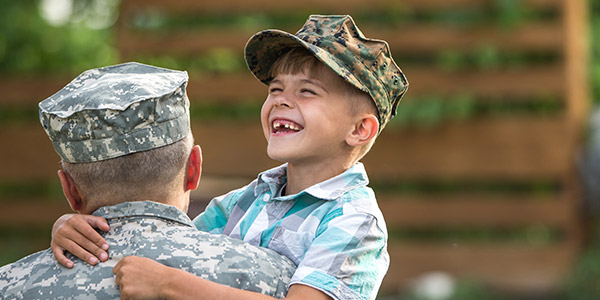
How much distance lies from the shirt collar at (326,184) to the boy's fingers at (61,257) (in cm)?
61

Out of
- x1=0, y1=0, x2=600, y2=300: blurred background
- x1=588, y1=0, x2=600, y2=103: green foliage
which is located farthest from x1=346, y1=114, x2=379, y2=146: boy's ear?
x1=588, y1=0, x2=600, y2=103: green foliage

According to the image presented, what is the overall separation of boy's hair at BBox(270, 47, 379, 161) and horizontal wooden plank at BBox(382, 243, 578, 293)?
4.14 meters

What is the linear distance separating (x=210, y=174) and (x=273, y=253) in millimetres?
4680

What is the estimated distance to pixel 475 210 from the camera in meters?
6.18

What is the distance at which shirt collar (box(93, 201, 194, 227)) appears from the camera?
6.07 ft

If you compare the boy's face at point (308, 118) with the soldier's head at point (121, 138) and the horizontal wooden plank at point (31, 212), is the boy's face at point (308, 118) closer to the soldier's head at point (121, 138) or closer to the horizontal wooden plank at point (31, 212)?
the soldier's head at point (121, 138)

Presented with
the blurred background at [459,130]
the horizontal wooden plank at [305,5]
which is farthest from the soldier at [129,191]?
the horizontal wooden plank at [305,5]

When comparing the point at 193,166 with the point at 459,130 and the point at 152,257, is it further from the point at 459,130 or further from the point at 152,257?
the point at 459,130

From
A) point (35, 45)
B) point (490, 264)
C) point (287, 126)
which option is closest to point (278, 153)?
point (287, 126)

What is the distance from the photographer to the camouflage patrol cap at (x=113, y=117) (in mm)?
1829

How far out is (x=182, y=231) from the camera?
6.08ft

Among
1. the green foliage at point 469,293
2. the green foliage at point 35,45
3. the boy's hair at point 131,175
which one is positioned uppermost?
the boy's hair at point 131,175

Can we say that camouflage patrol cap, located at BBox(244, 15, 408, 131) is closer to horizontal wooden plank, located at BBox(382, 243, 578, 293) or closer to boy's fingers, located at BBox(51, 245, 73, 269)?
boy's fingers, located at BBox(51, 245, 73, 269)

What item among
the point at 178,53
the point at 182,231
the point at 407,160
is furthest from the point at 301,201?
the point at 178,53
